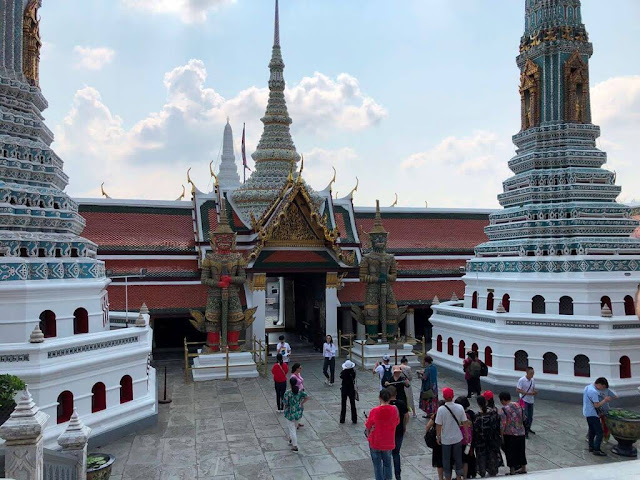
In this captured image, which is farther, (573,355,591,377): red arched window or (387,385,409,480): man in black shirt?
(573,355,591,377): red arched window

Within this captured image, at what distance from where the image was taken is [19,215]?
38.1ft

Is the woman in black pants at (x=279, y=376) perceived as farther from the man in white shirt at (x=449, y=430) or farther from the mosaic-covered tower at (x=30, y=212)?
the man in white shirt at (x=449, y=430)

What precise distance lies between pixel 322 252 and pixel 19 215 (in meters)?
11.0

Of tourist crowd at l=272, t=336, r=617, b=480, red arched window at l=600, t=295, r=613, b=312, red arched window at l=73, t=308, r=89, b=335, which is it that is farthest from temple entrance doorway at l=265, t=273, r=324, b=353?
tourist crowd at l=272, t=336, r=617, b=480

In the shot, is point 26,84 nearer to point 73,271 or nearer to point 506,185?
point 73,271

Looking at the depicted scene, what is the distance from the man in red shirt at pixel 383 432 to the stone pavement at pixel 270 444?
1.43 metres

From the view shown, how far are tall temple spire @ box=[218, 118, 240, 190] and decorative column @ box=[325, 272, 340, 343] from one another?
22262 mm

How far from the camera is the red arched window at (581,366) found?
13617mm

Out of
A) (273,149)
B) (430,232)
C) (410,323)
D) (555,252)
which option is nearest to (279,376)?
(555,252)

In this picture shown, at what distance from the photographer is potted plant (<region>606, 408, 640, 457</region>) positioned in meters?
9.51

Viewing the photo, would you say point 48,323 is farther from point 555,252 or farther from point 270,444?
point 555,252

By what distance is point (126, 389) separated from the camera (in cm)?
1197

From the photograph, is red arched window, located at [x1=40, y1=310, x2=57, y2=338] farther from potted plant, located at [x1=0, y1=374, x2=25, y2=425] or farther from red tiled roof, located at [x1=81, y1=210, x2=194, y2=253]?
red tiled roof, located at [x1=81, y1=210, x2=194, y2=253]

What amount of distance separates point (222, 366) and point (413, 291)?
9.38 metres
